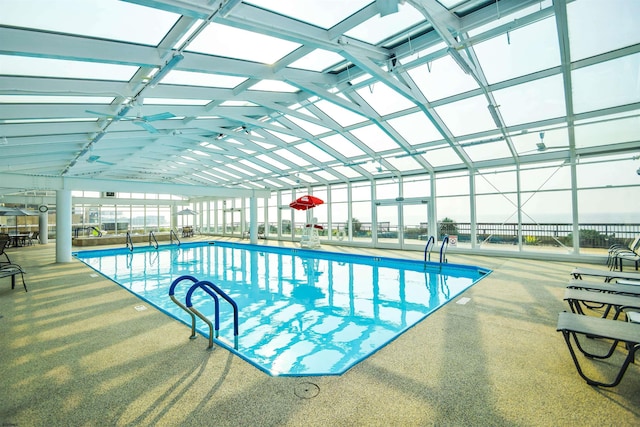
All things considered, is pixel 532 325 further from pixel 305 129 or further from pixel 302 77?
pixel 305 129

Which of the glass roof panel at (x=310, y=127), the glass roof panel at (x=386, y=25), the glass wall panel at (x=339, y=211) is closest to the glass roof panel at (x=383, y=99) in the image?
the glass roof panel at (x=386, y=25)

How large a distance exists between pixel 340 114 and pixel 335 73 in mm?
1822

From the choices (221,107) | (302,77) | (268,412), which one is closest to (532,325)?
(268,412)

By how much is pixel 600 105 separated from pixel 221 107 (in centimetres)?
806

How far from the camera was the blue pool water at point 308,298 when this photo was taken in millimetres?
3330

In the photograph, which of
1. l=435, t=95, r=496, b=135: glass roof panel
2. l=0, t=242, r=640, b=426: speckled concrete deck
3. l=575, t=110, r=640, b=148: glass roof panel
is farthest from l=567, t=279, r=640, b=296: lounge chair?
l=575, t=110, r=640, b=148: glass roof panel

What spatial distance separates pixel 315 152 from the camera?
35.9 feet

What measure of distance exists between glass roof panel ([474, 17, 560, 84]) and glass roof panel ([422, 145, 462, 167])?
3.32 meters

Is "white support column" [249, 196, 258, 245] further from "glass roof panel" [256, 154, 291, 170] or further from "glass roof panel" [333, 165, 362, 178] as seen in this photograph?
"glass roof panel" [333, 165, 362, 178]

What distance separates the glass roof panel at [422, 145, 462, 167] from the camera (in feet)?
30.4

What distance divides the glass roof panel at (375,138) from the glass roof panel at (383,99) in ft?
3.41

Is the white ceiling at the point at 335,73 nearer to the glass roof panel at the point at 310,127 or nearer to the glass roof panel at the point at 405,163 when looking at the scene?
the glass roof panel at the point at 310,127

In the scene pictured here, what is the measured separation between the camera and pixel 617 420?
183cm

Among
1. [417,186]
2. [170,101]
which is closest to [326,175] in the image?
[417,186]
